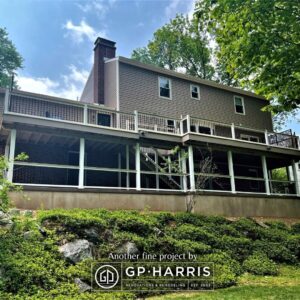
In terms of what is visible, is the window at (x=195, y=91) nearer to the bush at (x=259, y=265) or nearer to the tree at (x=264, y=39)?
the tree at (x=264, y=39)

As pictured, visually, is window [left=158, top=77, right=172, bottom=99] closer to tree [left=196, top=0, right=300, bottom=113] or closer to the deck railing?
the deck railing

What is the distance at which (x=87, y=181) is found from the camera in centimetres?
1534

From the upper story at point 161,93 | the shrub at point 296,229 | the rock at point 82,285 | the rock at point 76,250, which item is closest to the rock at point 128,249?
the rock at point 76,250

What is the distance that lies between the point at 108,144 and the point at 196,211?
15.8 feet

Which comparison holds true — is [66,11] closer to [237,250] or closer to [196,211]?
[196,211]

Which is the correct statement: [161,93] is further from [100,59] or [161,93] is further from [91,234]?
[91,234]

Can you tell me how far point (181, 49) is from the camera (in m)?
32.9

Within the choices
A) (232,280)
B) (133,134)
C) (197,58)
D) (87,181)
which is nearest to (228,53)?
(133,134)

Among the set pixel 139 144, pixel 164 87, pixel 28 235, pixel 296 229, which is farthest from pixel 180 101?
pixel 28 235

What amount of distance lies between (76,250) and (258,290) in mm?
4108

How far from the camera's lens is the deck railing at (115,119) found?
14.2 metres

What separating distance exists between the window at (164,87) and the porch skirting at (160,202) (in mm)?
7359

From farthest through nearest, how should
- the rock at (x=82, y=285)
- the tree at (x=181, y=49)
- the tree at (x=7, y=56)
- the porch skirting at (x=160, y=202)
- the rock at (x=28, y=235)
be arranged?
the tree at (x=181, y=49) → the tree at (x=7, y=56) → the porch skirting at (x=160, y=202) → the rock at (x=28, y=235) → the rock at (x=82, y=285)

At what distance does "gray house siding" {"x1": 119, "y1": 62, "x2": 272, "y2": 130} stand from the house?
63 millimetres
